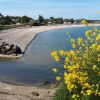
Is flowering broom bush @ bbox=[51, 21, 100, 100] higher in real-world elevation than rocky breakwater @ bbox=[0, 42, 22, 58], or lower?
higher

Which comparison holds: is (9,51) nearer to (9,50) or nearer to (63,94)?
(9,50)

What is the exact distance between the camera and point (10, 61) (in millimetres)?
31859

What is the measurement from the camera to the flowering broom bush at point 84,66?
8.34 m

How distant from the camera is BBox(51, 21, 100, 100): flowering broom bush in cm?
834

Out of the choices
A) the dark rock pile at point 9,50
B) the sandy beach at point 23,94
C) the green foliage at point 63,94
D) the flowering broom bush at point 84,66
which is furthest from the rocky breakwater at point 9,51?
the flowering broom bush at point 84,66

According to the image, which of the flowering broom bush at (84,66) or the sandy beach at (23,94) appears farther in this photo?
the sandy beach at (23,94)

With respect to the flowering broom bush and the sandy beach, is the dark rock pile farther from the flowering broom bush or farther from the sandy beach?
the flowering broom bush

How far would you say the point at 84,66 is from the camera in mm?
8859

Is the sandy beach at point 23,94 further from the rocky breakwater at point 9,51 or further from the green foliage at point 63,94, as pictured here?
the rocky breakwater at point 9,51

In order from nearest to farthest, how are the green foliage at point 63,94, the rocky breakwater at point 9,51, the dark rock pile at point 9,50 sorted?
1. the green foliage at point 63,94
2. the rocky breakwater at point 9,51
3. the dark rock pile at point 9,50

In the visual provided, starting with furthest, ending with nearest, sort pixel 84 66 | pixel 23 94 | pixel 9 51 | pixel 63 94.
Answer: pixel 9 51, pixel 23 94, pixel 63 94, pixel 84 66

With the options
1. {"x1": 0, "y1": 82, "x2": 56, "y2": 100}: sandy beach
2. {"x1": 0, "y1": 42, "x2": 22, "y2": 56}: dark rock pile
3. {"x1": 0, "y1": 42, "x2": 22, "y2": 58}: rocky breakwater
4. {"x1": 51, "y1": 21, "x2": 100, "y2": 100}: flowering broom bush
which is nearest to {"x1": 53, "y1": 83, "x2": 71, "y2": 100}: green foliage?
{"x1": 51, "y1": 21, "x2": 100, "y2": 100}: flowering broom bush

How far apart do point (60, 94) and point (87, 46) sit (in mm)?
1618

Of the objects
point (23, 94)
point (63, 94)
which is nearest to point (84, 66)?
point (63, 94)
